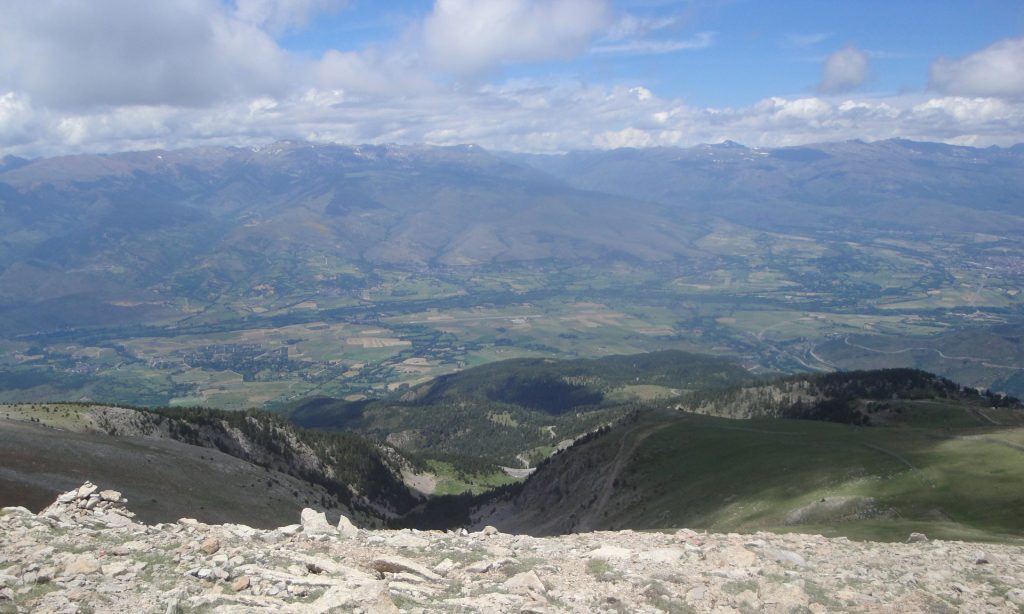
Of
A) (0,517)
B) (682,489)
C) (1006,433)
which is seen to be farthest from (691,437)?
(0,517)

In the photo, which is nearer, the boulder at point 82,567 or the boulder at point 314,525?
the boulder at point 82,567

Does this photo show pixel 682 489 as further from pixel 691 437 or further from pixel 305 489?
pixel 305 489

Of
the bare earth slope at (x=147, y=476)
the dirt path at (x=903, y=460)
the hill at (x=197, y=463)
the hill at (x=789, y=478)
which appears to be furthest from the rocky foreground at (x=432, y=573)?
the hill at (x=197, y=463)

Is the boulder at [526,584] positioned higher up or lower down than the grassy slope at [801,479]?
higher up

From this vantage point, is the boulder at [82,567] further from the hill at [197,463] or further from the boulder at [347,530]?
the hill at [197,463]

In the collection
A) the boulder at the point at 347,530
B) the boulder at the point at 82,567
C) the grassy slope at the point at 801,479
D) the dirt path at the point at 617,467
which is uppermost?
the boulder at the point at 82,567

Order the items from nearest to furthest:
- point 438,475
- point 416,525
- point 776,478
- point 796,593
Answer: point 796,593 → point 776,478 → point 416,525 → point 438,475

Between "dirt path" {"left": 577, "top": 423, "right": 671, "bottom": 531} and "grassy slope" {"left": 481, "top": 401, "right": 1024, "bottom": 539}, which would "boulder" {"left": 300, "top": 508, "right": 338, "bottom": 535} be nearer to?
"grassy slope" {"left": 481, "top": 401, "right": 1024, "bottom": 539}

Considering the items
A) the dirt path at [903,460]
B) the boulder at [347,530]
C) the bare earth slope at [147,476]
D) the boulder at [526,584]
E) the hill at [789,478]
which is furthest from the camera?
the bare earth slope at [147,476]
